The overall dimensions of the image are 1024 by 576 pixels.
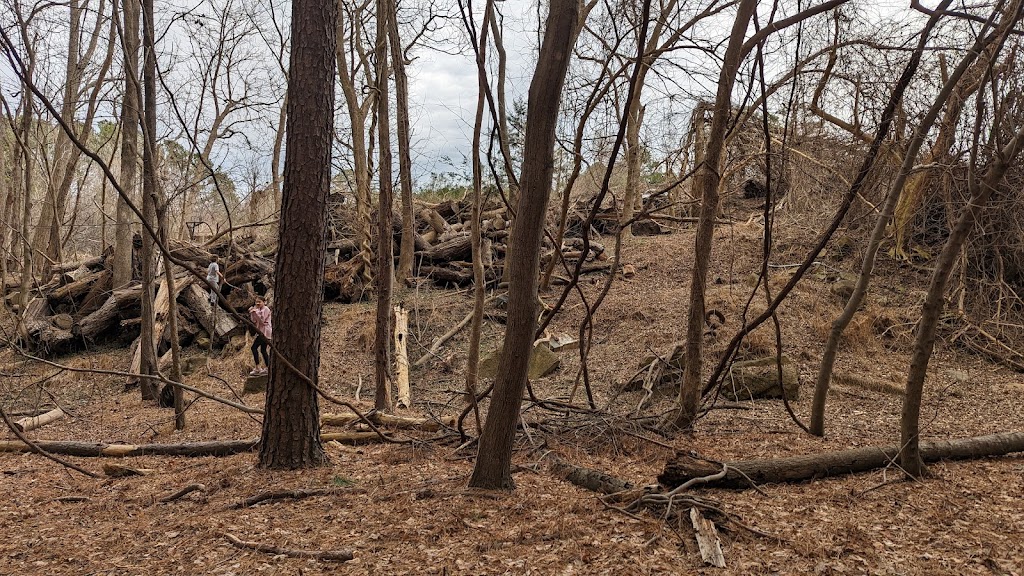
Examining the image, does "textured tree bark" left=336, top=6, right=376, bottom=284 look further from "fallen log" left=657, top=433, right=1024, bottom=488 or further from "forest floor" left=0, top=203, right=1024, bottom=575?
"fallen log" left=657, top=433, right=1024, bottom=488

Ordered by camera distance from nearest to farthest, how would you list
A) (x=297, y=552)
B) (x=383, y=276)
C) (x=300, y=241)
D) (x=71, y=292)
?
(x=297, y=552), (x=300, y=241), (x=383, y=276), (x=71, y=292)

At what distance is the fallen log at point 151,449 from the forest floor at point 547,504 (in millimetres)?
130

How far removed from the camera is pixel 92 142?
2050cm

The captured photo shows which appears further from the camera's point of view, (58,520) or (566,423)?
(566,423)

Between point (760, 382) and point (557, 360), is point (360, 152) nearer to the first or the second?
point (557, 360)

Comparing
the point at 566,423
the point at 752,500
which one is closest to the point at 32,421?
the point at 566,423

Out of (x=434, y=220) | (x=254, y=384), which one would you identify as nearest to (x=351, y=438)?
(x=254, y=384)

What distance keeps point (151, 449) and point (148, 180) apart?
3.27m

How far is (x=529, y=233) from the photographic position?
3.92 m

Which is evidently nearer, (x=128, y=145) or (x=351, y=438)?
(x=351, y=438)

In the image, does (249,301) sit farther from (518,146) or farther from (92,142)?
(92,142)

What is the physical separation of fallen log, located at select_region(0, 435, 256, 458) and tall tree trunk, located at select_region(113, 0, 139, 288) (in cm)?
245

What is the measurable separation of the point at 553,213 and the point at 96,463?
11501 mm

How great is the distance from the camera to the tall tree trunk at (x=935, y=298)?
4.01m
